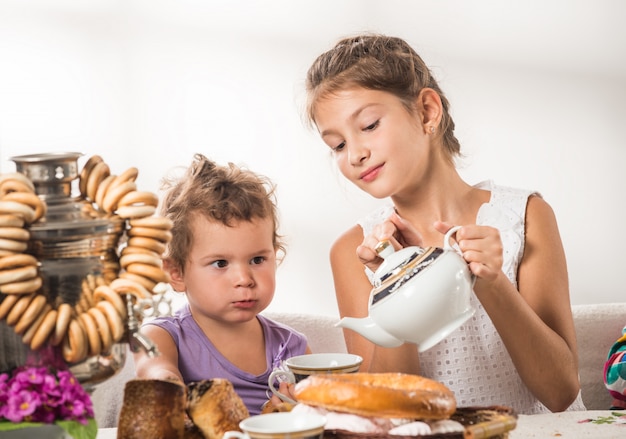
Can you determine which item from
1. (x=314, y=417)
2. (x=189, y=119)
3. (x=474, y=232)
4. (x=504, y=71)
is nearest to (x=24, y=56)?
(x=189, y=119)

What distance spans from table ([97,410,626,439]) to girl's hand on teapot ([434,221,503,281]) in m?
0.24

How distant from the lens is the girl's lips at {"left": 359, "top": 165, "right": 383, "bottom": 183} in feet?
5.95

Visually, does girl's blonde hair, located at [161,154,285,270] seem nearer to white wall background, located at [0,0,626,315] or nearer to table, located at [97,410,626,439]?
table, located at [97,410,626,439]

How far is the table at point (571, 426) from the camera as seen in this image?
1.22 meters

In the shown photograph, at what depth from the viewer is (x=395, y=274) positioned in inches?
44.6

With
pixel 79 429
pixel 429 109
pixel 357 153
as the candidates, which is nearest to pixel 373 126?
pixel 357 153

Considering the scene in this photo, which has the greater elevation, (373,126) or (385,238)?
(373,126)

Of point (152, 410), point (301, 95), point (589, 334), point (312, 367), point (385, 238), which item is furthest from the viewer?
point (301, 95)

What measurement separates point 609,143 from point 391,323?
9.26 feet

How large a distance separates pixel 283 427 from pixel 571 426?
539mm

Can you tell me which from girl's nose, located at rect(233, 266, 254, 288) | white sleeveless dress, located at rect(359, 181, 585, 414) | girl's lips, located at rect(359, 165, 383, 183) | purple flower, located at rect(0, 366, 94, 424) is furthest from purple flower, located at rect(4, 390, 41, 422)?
white sleeveless dress, located at rect(359, 181, 585, 414)

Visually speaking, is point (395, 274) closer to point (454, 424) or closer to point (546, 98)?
point (454, 424)

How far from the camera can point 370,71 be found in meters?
1.91

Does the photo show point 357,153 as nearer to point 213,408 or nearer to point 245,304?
point 245,304
